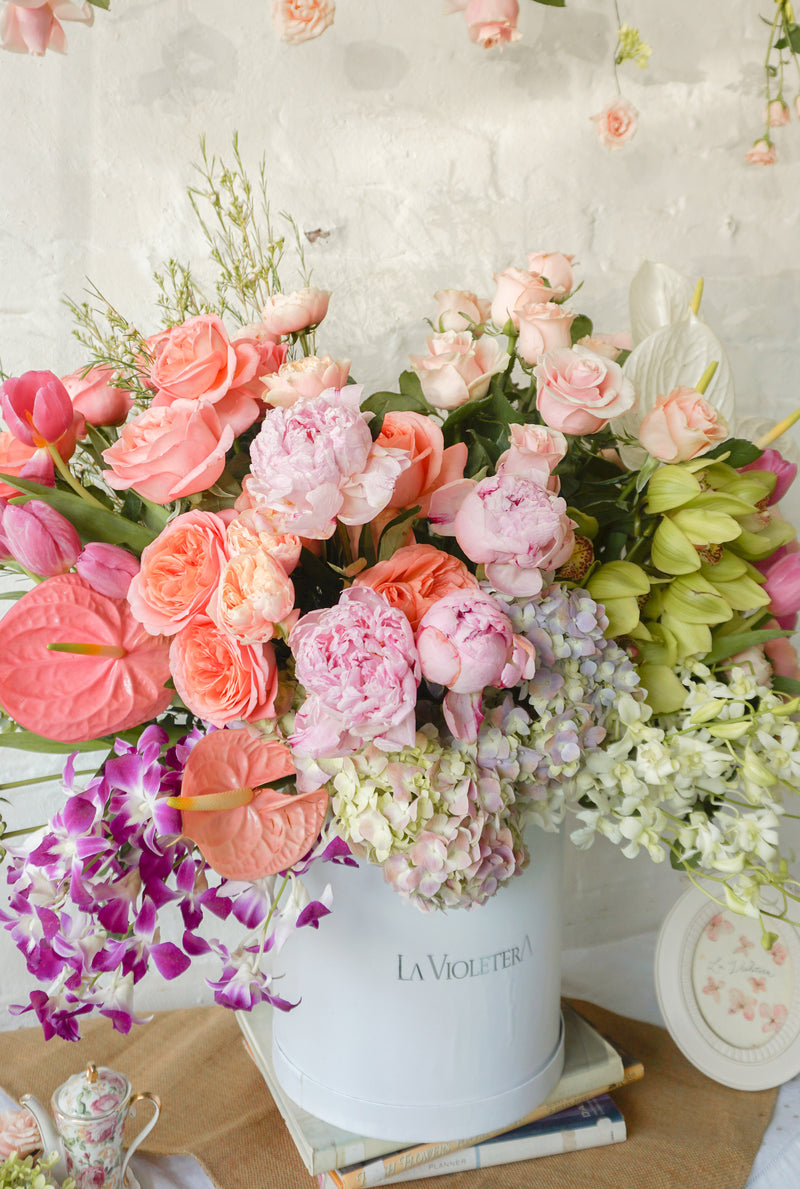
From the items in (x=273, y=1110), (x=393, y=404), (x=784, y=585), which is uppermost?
(x=393, y=404)

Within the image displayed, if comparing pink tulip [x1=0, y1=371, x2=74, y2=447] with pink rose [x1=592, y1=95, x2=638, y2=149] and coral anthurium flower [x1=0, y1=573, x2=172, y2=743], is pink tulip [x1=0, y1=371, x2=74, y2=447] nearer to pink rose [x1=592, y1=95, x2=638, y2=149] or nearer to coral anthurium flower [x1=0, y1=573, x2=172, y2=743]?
coral anthurium flower [x1=0, y1=573, x2=172, y2=743]

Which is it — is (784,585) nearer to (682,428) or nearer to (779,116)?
(682,428)

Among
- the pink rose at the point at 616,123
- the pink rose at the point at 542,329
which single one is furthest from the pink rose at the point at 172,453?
the pink rose at the point at 616,123

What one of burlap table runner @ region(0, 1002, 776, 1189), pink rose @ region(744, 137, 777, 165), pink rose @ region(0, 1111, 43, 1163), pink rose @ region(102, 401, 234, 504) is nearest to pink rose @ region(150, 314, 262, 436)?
pink rose @ region(102, 401, 234, 504)

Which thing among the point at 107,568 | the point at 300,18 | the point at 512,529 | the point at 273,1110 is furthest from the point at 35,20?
the point at 273,1110

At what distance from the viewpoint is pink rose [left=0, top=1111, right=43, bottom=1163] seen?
0.73 m

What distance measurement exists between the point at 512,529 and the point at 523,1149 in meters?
0.52

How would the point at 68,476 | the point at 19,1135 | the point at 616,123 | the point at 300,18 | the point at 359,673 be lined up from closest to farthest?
the point at 359,673 → the point at 68,476 → the point at 19,1135 → the point at 300,18 → the point at 616,123

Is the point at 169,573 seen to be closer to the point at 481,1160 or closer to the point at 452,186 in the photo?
the point at 481,1160

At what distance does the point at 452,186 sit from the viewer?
102 centimetres

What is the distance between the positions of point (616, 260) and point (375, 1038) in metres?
0.85

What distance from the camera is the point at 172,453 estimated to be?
1.90 feet

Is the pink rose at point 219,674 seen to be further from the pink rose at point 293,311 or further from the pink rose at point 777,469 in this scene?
the pink rose at point 777,469

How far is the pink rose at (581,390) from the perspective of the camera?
0.62 metres
